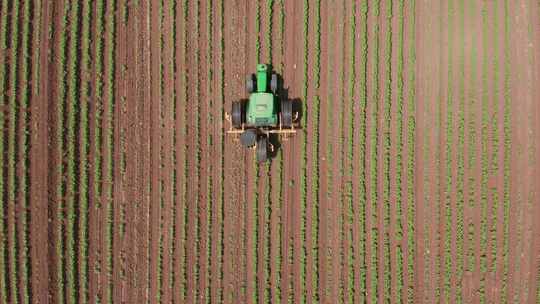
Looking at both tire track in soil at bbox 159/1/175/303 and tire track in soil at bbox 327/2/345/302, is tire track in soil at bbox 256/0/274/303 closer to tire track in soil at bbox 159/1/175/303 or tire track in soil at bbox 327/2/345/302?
tire track in soil at bbox 327/2/345/302

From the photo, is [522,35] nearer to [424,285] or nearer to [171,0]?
[424,285]

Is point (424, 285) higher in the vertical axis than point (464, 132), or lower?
lower

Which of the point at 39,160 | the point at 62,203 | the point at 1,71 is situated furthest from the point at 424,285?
the point at 1,71

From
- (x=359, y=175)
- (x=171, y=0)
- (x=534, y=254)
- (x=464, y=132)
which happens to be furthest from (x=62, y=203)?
(x=534, y=254)

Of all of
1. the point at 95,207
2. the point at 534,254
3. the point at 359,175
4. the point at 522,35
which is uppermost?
the point at 522,35

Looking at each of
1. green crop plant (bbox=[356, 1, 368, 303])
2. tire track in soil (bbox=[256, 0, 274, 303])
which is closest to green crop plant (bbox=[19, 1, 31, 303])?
tire track in soil (bbox=[256, 0, 274, 303])

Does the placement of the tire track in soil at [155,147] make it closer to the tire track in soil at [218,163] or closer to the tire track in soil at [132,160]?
the tire track in soil at [132,160]
